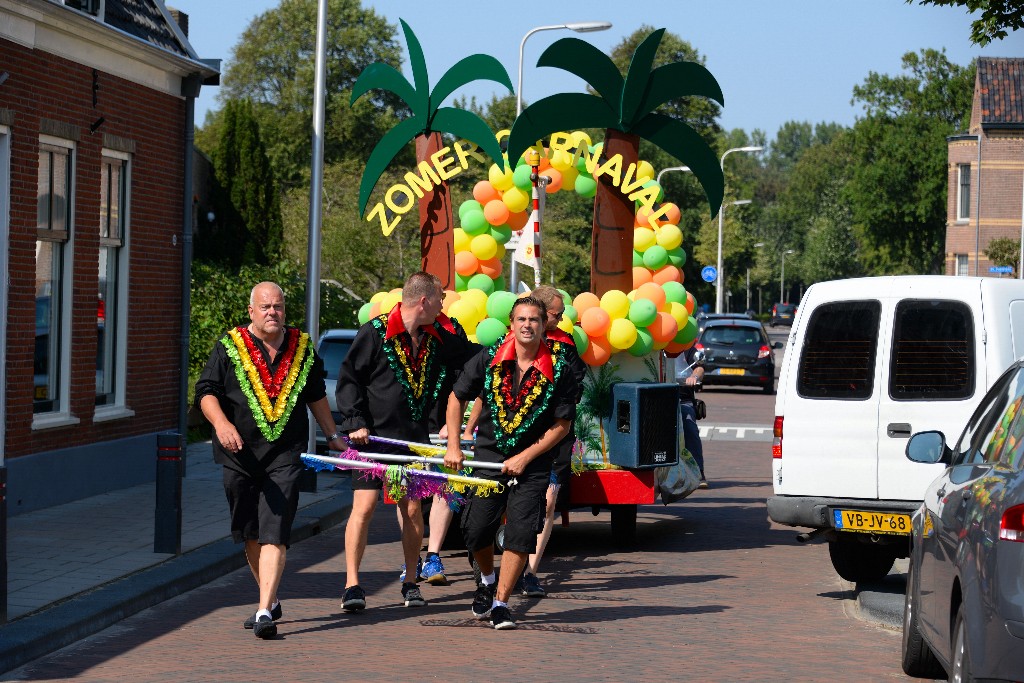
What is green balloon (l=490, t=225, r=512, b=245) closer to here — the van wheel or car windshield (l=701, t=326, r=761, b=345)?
the van wheel

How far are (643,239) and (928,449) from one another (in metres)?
6.68

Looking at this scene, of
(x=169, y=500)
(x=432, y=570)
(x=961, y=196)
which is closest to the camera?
(x=432, y=570)

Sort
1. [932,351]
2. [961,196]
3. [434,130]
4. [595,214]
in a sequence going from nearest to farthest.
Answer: [932,351], [595,214], [434,130], [961,196]

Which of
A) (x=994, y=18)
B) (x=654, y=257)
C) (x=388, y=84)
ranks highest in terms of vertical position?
(x=994, y=18)

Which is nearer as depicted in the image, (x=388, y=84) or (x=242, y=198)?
(x=388, y=84)

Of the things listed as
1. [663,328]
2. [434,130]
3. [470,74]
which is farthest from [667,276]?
[470,74]

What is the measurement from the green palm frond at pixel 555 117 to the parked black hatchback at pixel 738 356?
21402mm

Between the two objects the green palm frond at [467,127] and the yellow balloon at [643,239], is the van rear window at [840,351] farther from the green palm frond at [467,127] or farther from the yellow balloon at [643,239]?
the green palm frond at [467,127]

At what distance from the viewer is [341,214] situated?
34.2 m

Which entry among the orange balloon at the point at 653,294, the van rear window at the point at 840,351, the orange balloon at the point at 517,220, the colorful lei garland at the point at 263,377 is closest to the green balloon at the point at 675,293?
the orange balloon at the point at 653,294

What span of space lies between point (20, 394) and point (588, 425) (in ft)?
15.9

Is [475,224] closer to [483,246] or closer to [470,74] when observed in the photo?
[483,246]

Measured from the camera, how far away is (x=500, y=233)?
524 inches

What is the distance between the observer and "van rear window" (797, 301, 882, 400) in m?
9.27
